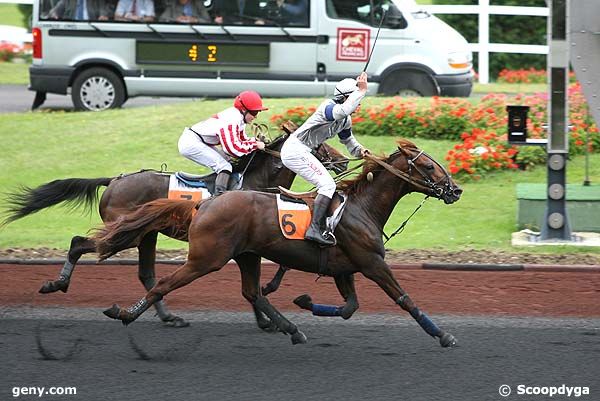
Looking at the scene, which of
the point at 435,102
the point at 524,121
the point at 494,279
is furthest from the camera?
the point at 435,102

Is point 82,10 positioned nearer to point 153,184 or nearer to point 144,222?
point 153,184

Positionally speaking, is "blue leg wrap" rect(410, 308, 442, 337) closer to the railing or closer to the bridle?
the bridle

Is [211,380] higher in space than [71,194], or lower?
lower

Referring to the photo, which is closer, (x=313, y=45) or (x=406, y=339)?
(x=406, y=339)

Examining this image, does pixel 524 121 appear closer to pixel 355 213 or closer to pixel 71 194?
pixel 355 213

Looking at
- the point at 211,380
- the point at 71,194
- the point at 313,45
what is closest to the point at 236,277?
the point at 71,194

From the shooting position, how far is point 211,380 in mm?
7680

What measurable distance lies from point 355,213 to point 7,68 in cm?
1878

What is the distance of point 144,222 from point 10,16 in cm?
2810

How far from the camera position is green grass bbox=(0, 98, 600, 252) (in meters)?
12.9

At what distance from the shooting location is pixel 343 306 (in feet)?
28.7

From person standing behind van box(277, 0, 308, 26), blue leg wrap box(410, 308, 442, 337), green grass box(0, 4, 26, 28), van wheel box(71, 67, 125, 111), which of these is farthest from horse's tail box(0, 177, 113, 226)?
green grass box(0, 4, 26, 28)

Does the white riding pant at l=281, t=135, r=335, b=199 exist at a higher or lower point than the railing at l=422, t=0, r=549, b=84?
lower

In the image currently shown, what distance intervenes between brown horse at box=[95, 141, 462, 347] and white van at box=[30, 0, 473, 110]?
982 cm
